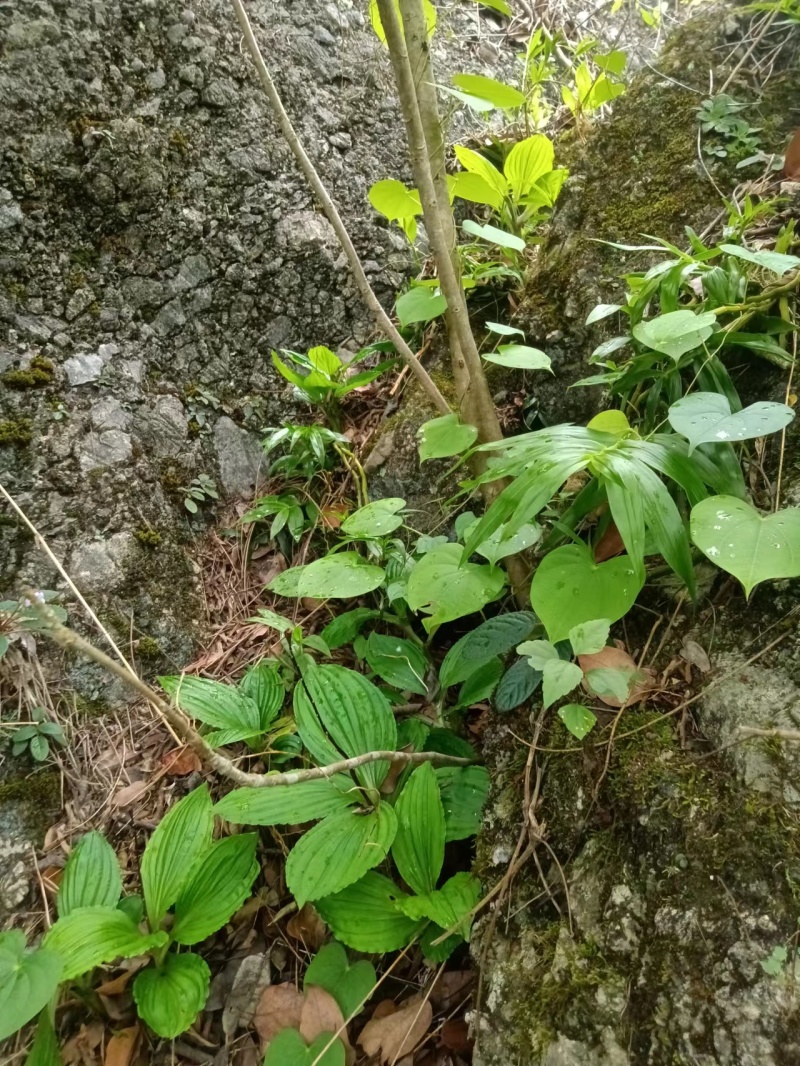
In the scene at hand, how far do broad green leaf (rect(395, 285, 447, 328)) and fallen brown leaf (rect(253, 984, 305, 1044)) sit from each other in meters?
1.55

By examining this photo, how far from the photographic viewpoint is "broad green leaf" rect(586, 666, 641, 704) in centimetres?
104

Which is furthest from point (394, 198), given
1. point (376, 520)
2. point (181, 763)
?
point (181, 763)

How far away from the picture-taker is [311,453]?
6.56 ft

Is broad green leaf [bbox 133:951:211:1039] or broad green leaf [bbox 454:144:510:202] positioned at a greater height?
broad green leaf [bbox 454:144:510:202]

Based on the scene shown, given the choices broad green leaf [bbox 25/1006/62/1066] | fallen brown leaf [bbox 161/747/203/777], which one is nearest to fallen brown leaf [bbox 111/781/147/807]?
fallen brown leaf [bbox 161/747/203/777]

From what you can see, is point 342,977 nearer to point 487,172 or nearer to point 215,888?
point 215,888

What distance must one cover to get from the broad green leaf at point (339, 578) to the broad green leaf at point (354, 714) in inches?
7.3

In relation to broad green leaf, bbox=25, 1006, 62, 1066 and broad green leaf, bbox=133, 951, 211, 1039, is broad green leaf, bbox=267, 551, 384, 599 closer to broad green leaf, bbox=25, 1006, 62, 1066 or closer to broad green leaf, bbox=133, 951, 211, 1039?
broad green leaf, bbox=133, 951, 211, 1039

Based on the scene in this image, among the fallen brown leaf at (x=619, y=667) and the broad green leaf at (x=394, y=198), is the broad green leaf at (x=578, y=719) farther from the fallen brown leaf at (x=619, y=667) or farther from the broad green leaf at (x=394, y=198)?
the broad green leaf at (x=394, y=198)

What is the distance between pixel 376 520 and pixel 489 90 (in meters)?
0.99

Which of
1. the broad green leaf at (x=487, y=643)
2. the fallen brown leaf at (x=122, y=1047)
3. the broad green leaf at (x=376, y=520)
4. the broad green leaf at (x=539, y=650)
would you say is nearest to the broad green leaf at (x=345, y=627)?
the broad green leaf at (x=376, y=520)

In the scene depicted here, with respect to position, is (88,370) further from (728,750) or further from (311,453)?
(728,750)

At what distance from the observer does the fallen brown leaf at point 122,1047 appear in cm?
116

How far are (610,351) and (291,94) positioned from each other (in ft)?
5.91
